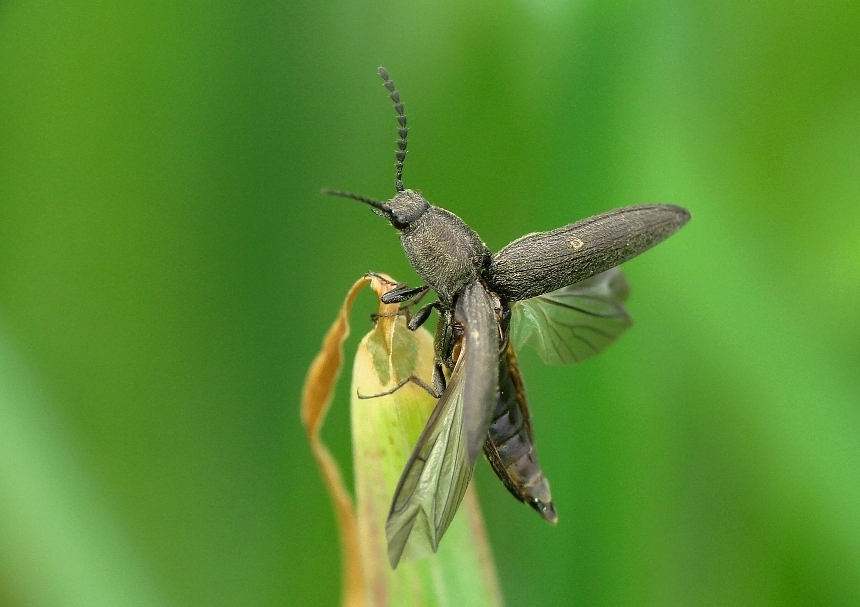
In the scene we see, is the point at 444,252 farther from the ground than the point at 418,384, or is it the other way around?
the point at 444,252

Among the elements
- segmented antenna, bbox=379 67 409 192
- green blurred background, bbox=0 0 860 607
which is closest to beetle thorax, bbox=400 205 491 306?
segmented antenna, bbox=379 67 409 192

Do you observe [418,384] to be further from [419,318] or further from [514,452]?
[514,452]

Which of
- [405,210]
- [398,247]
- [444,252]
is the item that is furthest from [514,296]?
[398,247]

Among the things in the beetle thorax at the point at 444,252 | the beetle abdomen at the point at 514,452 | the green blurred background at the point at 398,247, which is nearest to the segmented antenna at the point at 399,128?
the beetle thorax at the point at 444,252

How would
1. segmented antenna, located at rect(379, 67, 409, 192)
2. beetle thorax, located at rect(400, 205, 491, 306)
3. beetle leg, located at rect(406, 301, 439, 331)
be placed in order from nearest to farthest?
1. beetle leg, located at rect(406, 301, 439, 331)
2. beetle thorax, located at rect(400, 205, 491, 306)
3. segmented antenna, located at rect(379, 67, 409, 192)

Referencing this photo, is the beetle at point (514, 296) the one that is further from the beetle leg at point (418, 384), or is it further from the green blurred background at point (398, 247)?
Result: the green blurred background at point (398, 247)

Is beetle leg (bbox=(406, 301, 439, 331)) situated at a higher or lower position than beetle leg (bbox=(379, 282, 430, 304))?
lower

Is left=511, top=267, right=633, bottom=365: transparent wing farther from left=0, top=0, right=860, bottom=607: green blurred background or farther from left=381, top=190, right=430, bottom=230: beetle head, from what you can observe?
left=381, top=190, right=430, bottom=230: beetle head
